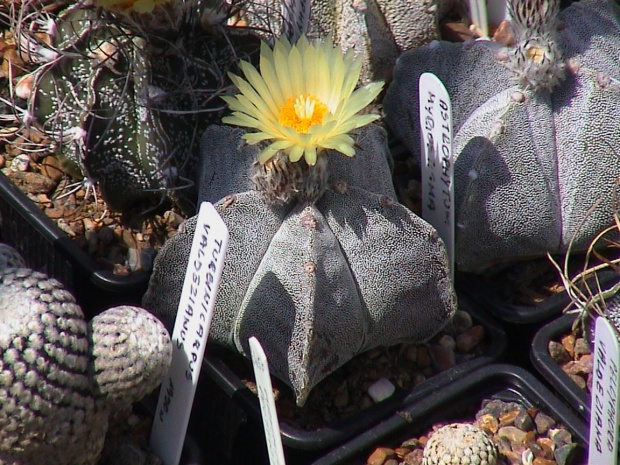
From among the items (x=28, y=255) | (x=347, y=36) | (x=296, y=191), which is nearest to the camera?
(x=296, y=191)

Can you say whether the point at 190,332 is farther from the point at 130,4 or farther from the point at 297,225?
the point at 130,4

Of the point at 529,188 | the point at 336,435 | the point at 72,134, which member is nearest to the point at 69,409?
the point at 336,435

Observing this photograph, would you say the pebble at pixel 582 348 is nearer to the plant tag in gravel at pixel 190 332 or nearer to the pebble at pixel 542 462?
the pebble at pixel 542 462

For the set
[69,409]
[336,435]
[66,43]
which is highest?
[66,43]

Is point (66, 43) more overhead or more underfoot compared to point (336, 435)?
more overhead

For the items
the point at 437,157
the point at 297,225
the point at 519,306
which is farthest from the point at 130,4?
the point at 519,306

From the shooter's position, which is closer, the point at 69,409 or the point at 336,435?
the point at 69,409

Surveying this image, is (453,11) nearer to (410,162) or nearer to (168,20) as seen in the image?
(410,162)

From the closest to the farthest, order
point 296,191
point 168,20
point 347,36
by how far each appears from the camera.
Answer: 1. point 296,191
2. point 168,20
3. point 347,36

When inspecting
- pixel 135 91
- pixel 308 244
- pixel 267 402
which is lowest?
pixel 267 402
